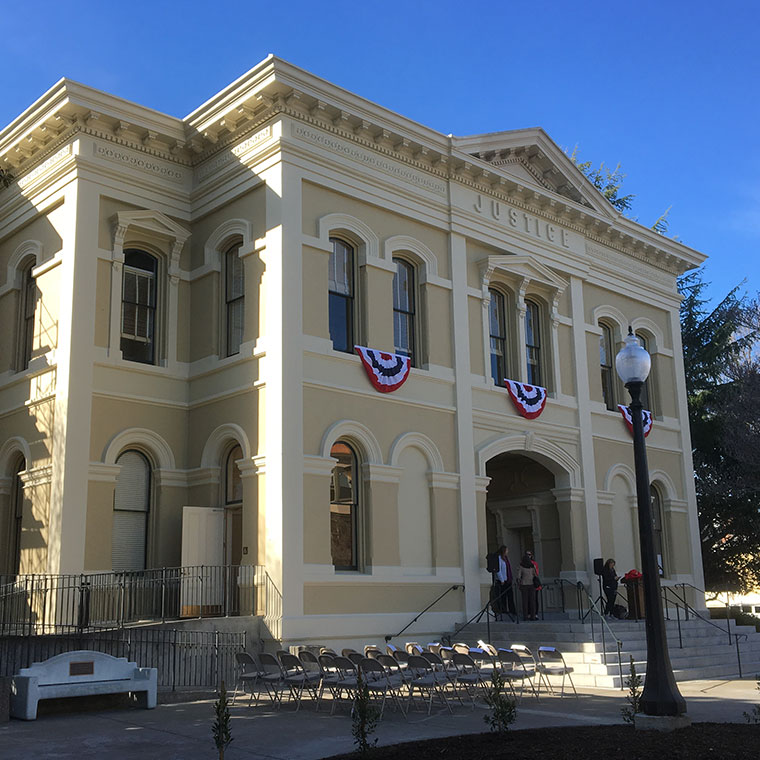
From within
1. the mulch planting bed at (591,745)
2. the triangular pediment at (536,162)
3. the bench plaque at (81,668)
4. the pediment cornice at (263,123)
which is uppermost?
the triangular pediment at (536,162)

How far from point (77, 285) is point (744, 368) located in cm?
2324

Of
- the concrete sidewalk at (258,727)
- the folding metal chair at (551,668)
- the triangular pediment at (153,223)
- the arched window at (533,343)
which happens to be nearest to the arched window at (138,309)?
the triangular pediment at (153,223)

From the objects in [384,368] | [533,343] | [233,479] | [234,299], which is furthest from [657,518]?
[234,299]

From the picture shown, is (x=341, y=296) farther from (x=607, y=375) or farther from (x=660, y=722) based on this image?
(x=660, y=722)

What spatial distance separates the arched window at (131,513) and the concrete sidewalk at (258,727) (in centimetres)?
526

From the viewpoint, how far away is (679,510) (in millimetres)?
27547

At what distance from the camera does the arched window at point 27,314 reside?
21500 millimetres

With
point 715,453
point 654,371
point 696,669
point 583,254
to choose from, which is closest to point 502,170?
point 583,254

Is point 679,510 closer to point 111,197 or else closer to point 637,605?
point 637,605

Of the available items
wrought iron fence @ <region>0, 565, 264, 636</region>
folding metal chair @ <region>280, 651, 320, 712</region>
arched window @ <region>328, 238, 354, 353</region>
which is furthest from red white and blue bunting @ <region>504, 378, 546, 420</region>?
folding metal chair @ <region>280, 651, 320, 712</region>

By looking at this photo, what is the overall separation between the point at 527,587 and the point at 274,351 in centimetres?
770

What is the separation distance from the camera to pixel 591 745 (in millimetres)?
9508

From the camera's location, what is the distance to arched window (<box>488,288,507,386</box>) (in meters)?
23.8

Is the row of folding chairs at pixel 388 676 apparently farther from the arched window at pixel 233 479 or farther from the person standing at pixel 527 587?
the person standing at pixel 527 587
